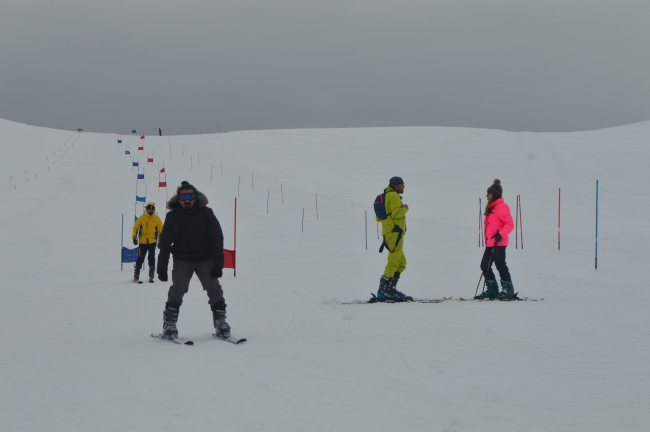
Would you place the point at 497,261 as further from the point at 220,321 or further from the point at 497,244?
the point at 220,321

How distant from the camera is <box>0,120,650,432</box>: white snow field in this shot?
178 inches

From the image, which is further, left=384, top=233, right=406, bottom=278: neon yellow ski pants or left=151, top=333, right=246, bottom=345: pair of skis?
left=384, top=233, right=406, bottom=278: neon yellow ski pants

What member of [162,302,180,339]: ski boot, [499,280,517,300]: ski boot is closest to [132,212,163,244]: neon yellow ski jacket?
[162,302,180,339]: ski boot

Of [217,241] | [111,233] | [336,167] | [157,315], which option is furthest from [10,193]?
[217,241]

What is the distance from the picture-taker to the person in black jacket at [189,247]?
673 cm

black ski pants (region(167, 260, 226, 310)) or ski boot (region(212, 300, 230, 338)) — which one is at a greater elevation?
black ski pants (region(167, 260, 226, 310))

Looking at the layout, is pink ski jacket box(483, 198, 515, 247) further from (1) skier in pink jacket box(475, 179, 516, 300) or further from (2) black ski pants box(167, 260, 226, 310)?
(2) black ski pants box(167, 260, 226, 310)

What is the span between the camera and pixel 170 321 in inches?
267

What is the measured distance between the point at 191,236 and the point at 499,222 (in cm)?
480

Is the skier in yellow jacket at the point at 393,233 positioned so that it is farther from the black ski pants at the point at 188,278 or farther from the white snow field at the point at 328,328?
the black ski pants at the point at 188,278

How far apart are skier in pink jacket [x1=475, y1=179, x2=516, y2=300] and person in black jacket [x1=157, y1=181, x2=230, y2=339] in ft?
14.2

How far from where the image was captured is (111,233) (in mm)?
20609

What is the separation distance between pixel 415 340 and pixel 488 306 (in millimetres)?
2371

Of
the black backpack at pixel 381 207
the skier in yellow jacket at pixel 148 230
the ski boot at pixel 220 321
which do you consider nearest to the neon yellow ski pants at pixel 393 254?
the black backpack at pixel 381 207
